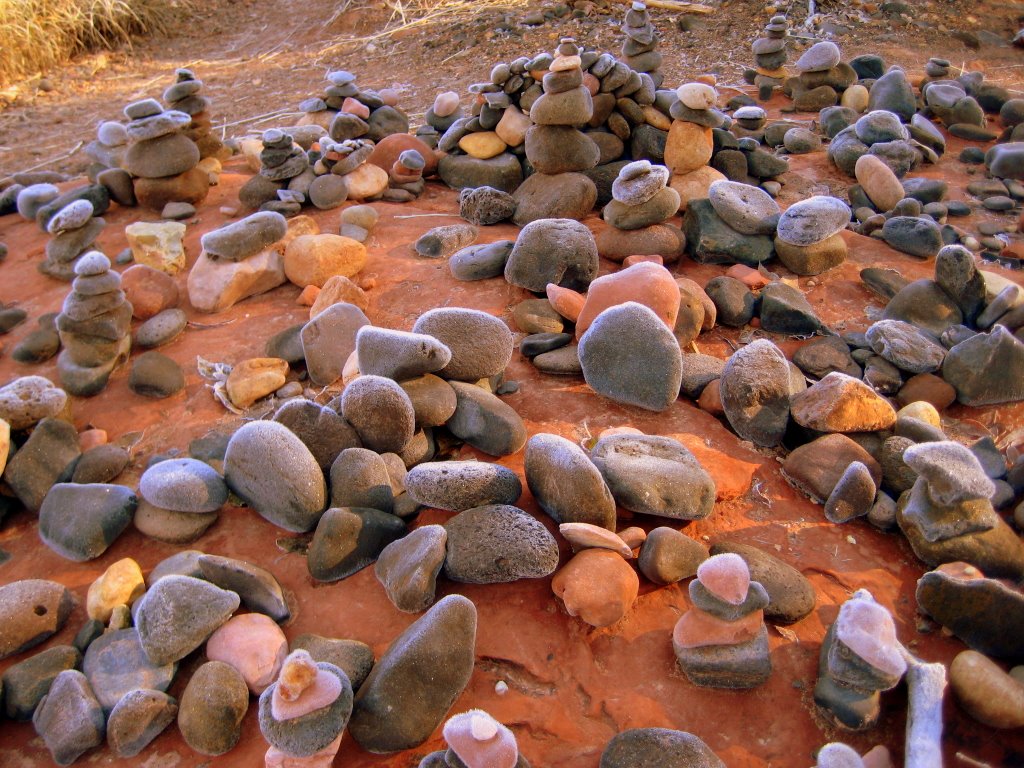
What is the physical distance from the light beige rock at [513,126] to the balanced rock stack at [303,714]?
3560mm

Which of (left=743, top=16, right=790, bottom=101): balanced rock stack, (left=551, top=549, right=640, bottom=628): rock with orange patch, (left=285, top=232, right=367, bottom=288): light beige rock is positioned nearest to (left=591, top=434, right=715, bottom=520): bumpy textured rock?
(left=551, top=549, right=640, bottom=628): rock with orange patch

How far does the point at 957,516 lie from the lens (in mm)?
2293

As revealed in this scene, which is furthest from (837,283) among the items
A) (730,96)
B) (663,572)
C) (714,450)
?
(730,96)

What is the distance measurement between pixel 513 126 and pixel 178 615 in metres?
3.44

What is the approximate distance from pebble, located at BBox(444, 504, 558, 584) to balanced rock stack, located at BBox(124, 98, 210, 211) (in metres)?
3.45

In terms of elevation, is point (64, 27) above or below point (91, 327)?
above

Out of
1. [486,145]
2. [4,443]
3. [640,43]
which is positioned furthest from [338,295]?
[640,43]

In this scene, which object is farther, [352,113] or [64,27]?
[64,27]

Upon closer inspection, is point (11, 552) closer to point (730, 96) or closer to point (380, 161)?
point (380, 161)

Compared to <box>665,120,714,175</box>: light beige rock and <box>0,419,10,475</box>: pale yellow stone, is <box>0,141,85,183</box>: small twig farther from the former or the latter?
<box>665,120,714,175</box>: light beige rock

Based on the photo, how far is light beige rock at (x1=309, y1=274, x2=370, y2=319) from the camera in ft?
11.6

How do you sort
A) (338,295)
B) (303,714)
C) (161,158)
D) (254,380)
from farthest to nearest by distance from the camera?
1. (161,158)
2. (338,295)
3. (254,380)
4. (303,714)

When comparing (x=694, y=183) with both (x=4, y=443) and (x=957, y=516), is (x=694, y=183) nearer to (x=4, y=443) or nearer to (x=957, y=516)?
(x=957, y=516)

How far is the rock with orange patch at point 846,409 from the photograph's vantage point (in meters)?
2.67
